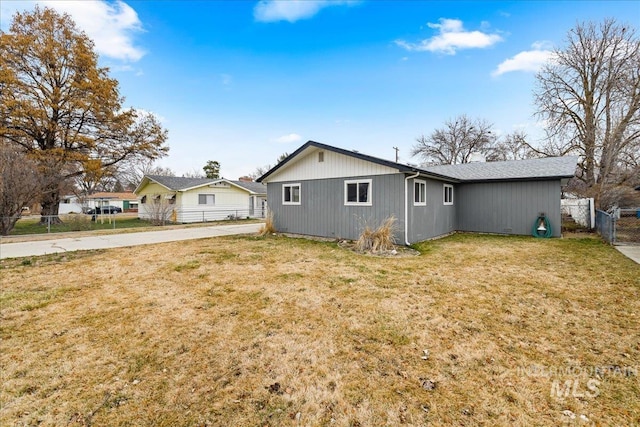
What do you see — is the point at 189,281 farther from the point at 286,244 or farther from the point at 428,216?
the point at 428,216

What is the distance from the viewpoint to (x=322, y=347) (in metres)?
3.01

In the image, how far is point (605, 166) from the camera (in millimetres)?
14641

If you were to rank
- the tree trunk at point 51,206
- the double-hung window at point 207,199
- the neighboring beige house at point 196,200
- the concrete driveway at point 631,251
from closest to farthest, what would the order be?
the concrete driveway at point 631,251
the tree trunk at point 51,206
the neighboring beige house at point 196,200
the double-hung window at point 207,199

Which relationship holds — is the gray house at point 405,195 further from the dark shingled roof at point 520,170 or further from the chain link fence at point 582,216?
the chain link fence at point 582,216

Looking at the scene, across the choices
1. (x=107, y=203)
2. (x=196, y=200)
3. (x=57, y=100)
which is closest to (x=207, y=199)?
(x=196, y=200)

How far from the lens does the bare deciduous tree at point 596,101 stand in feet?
46.7

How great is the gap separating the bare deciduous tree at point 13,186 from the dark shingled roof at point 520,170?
54.3 ft

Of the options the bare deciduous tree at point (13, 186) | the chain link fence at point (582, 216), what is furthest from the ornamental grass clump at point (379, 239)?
the bare deciduous tree at point (13, 186)

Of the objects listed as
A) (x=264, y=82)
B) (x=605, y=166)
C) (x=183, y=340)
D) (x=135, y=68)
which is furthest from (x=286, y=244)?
(x=605, y=166)

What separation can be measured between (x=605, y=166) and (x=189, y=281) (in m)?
20.0

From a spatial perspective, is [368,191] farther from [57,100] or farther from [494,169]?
[57,100]

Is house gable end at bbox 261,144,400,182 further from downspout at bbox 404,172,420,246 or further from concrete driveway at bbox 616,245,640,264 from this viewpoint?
concrete driveway at bbox 616,245,640,264

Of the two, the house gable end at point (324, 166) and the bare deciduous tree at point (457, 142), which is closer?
the house gable end at point (324, 166)

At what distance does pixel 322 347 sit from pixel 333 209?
7269 mm
